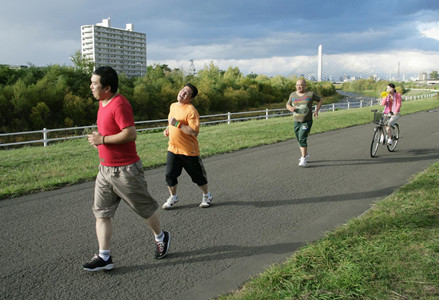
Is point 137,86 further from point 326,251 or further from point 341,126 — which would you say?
point 326,251

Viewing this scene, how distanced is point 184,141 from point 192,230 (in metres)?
1.25

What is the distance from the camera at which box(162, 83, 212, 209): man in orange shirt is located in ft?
16.2

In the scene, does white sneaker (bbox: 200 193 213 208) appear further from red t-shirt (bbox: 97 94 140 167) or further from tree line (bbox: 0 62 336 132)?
tree line (bbox: 0 62 336 132)

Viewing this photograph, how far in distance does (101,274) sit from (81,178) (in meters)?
4.10

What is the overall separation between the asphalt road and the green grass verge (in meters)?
0.33

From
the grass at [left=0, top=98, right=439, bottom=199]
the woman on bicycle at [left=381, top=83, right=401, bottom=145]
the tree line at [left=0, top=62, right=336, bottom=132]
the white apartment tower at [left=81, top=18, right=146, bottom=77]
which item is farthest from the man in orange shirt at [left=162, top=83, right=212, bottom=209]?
the white apartment tower at [left=81, top=18, right=146, bottom=77]

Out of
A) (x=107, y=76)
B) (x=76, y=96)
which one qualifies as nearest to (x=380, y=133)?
(x=107, y=76)

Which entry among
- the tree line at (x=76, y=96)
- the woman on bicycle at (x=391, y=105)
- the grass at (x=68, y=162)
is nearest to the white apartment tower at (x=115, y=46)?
the tree line at (x=76, y=96)

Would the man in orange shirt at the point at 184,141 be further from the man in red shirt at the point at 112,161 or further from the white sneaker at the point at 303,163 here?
the white sneaker at the point at 303,163

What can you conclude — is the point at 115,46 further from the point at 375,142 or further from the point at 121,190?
the point at 121,190

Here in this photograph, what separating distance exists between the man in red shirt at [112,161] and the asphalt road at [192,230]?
1.29ft

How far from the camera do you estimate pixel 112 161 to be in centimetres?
355

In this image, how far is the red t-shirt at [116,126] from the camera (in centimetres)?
337

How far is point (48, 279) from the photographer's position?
3420 mm
